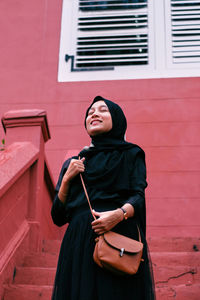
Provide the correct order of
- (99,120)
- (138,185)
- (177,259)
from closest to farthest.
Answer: (138,185), (99,120), (177,259)

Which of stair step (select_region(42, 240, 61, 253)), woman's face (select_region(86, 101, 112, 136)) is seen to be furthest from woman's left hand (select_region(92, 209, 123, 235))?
stair step (select_region(42, 240, 61, 253))

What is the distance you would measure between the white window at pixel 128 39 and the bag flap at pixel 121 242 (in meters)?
4.36

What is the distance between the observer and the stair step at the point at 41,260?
3422mm

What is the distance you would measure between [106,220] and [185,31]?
4915 millimetres

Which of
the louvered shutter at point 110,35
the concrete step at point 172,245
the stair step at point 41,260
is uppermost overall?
the louvered shutter at point 110,35

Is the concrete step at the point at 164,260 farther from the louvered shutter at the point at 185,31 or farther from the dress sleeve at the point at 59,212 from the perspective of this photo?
the louvered shutter at the point at 185,31

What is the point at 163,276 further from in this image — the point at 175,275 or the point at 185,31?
the point at 185,31

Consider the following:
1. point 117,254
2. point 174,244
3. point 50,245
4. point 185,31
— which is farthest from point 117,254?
point 185,31

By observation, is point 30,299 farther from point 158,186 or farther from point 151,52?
point 151,52

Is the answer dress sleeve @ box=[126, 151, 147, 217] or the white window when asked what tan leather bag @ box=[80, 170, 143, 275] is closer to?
dress sleeve @ box=[126, 151, 147, 217]

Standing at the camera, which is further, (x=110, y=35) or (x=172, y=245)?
(x=110, y=35)

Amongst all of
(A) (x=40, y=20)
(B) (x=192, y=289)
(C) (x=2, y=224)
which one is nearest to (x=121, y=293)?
(B) (x=192, y=289)

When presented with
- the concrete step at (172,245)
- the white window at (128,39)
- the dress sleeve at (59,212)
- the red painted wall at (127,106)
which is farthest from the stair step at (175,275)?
the white window at (128,39)

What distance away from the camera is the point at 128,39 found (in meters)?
6.30
